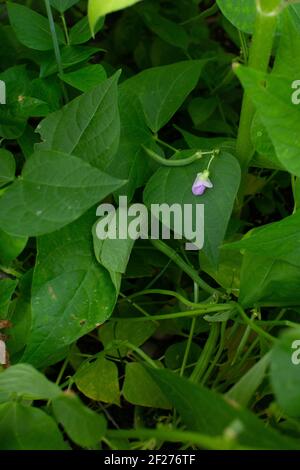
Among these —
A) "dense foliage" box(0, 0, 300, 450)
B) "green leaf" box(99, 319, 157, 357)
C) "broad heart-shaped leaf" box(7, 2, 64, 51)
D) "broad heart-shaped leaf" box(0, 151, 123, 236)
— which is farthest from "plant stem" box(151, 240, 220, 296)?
"broad heart-shaped leaf" box(7, 2, 64, 51)

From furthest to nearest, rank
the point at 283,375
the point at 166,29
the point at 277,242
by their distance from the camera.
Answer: the point at 166,29
the point at 277,242
the point at 283,375

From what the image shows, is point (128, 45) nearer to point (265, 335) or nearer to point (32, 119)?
point (32, 119)

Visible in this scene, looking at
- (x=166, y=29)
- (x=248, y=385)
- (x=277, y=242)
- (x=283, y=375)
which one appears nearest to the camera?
(x=283, y=375)

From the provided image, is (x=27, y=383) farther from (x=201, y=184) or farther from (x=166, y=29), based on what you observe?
(x=166, y=29)

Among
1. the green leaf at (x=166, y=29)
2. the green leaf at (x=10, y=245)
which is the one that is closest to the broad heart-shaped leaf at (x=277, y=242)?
the green leaf at (x=10, y=245)

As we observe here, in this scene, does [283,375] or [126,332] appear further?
[126,332]

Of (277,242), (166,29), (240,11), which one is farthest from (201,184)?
(166,29)

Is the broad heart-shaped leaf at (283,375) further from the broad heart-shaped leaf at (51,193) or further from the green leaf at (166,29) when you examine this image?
the green leaf at (166,29)
